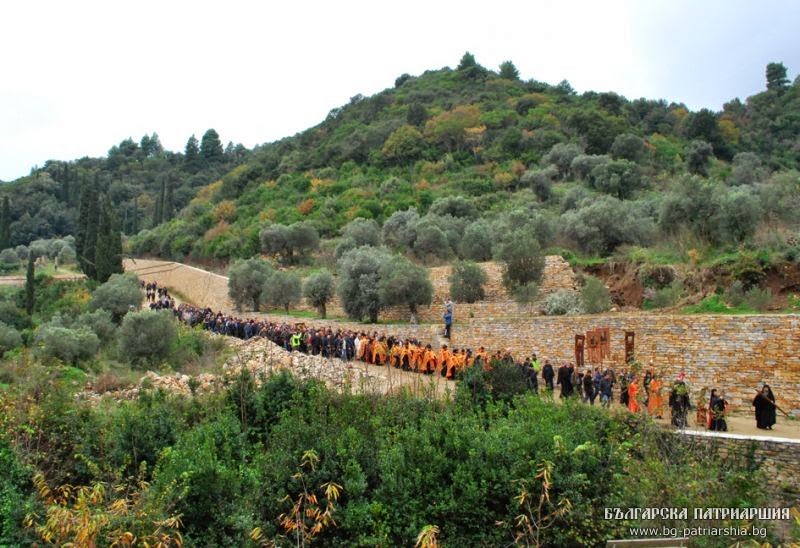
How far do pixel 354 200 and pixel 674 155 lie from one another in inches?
1034

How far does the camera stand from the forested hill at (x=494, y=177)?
2962 centimetres

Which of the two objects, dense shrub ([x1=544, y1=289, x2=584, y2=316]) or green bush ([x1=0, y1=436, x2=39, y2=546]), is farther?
dense shrub ([x1=544, y1=289, x2=584, y2=316])

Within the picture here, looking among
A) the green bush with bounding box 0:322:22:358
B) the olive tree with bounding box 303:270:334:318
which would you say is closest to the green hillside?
the olive tree with bounding box 303:270:334:318

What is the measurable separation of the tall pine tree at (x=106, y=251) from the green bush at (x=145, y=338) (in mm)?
17961

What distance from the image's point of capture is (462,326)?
23.1 meters

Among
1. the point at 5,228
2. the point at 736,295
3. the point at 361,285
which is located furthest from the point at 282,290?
the point at 5,228

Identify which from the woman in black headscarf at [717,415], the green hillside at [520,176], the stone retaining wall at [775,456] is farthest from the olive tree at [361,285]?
the stone retaining wall at [775,456]

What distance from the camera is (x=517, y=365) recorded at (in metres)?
16.6

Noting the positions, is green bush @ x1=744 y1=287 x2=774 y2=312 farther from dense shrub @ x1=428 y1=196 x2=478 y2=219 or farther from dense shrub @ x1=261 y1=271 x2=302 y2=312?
dense shrub @ x1=428 y1=196 x2=478 y2=219

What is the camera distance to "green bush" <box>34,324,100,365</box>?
2112 centimetres

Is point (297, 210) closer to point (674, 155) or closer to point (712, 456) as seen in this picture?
point (674, 155)

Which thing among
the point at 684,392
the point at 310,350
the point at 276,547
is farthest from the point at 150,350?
the point at 684,392

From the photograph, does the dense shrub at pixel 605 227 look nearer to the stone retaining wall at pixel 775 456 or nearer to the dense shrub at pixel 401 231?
the dense shrub at pixel 401 231

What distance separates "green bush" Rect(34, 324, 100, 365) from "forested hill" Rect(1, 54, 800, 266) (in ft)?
57.7
